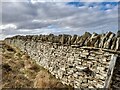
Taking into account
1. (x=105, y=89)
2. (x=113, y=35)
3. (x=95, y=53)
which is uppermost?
(x=113, y=35)

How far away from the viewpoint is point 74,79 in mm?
7828

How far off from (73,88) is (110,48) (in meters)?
2.78

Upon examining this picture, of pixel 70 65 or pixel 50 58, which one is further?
pixel 50 58

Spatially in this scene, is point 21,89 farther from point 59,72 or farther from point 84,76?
point 84,76

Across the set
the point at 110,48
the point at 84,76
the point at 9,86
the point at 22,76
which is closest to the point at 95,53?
the point at 110,48

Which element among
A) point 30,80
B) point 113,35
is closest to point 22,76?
point 30,80

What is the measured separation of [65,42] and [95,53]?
2666mm

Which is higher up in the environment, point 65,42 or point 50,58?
point 65,42

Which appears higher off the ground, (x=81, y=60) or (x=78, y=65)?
(x=81, y=60)

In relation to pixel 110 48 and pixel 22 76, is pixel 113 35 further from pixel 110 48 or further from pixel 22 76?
pixel 22 76

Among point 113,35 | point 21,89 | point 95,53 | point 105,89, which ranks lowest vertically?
point 21,89

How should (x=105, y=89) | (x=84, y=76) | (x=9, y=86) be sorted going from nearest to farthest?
1. (x=105, y=89)
2. (x=84, y=76)
3. (x=9, y=86)

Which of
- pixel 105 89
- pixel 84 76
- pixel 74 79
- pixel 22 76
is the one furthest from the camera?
pixel 22 76

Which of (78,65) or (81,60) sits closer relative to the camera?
(81,60)
